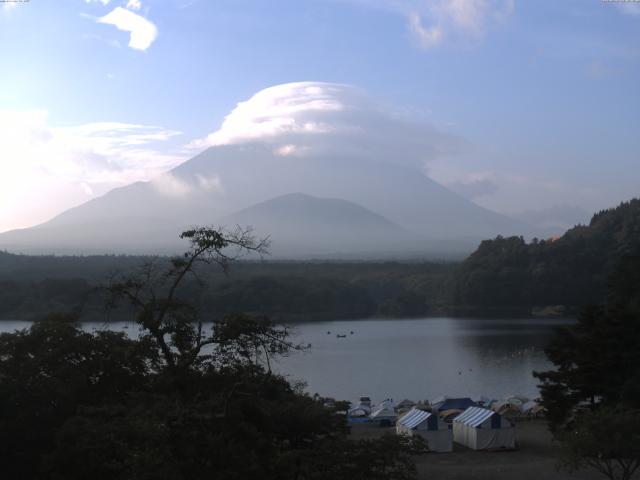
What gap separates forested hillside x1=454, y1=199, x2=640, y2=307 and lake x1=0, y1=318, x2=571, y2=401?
9.06 meters

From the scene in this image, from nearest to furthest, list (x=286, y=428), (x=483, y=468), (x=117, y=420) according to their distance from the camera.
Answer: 1. (x=117, y=420)
2. (x=286, y=428)
3. (x=483, y=468)

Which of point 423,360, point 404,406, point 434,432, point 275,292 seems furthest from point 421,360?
point 275,292

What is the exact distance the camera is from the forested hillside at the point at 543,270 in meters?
47.3

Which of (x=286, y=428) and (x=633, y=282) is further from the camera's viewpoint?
(x=633, y=282)

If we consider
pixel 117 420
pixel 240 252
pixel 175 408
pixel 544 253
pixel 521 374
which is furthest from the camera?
pixel 544 253

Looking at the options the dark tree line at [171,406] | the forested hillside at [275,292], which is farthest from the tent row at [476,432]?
the forested hillside at [275,292]

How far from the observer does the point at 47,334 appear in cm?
762

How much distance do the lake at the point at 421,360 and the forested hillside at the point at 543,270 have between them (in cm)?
906

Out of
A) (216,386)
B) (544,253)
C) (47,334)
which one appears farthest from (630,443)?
(544,253)

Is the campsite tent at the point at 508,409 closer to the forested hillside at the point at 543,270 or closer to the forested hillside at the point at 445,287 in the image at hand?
the forested hillside at the point at 445,287

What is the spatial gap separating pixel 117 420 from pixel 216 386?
0.97m

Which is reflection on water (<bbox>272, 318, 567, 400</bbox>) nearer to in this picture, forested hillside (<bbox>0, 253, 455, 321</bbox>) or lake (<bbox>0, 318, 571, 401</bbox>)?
lake (<bbox>0, 318, 571, 401</bbox>)

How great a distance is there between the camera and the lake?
20750mm

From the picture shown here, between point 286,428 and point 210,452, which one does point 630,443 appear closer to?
point 286,428
